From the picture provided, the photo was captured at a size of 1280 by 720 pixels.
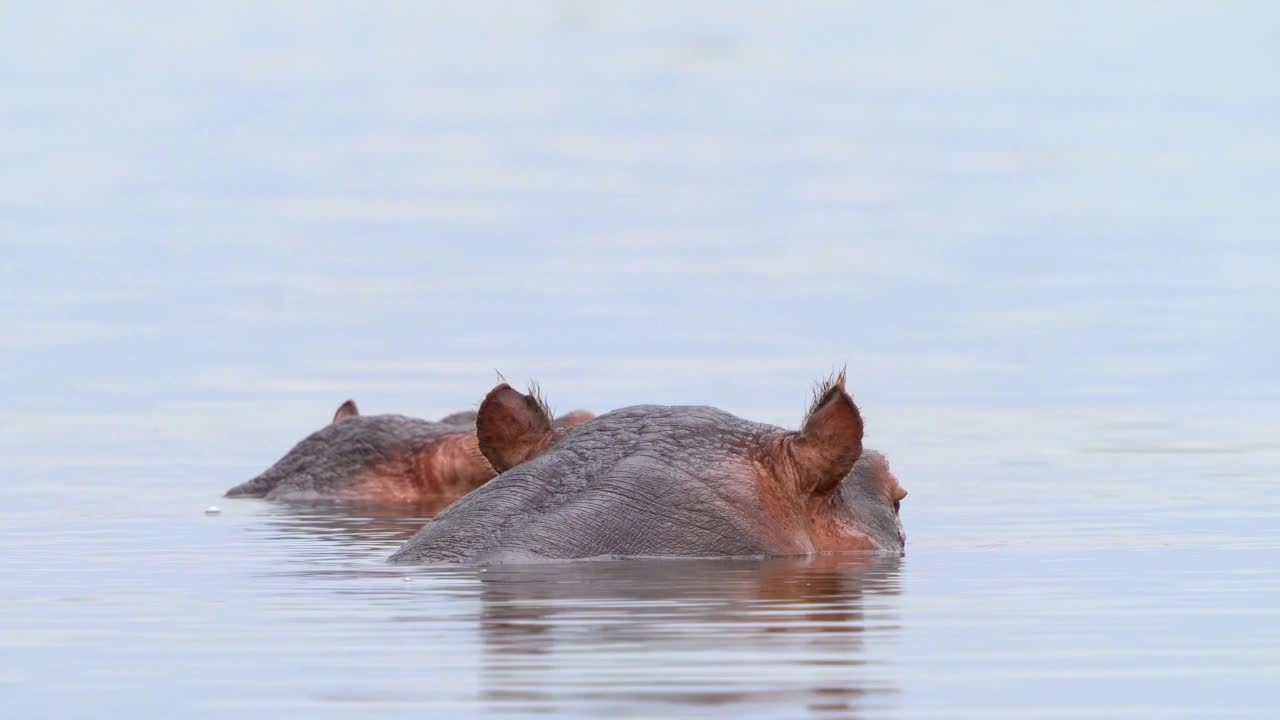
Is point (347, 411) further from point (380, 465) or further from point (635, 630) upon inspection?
point (635, 630)

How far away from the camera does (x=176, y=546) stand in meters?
19.8

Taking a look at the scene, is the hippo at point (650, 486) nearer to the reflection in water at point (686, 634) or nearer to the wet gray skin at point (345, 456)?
the reflection in water at point (686, 634)

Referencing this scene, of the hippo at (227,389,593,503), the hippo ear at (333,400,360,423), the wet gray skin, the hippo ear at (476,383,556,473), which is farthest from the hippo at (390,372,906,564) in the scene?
the hippo ear at (333,400,360,423)

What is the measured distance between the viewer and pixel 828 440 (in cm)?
1562

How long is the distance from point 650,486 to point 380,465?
12579 mm

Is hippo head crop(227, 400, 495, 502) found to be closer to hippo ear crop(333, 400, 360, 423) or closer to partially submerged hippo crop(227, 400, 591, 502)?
partially submerged hippo crop(227, 400, 591, 502)

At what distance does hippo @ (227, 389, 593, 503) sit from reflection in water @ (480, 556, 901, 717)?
1126 cm

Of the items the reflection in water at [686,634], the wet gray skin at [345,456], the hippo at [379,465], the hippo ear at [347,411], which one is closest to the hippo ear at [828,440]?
the reflection in water at [686,634]

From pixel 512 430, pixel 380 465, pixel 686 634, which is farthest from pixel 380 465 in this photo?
pixel 686 634

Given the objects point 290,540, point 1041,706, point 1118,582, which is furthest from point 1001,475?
point 1041,706

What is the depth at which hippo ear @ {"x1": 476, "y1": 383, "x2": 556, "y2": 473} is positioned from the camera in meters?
15.8

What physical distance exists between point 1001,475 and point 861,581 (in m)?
15.9

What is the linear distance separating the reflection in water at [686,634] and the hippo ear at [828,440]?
0.52 meters

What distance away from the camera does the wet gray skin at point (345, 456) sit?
27250mm
